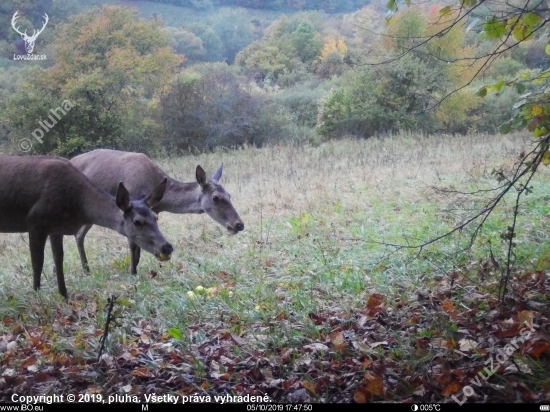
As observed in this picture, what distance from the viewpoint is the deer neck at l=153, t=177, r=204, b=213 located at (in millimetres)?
7961

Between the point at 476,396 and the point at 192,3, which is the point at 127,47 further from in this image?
the point at 476,396

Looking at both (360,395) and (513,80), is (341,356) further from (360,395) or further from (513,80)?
(513,80)

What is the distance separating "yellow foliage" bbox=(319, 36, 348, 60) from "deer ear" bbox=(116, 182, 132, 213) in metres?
28.3

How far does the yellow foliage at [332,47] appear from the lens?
1296 inches

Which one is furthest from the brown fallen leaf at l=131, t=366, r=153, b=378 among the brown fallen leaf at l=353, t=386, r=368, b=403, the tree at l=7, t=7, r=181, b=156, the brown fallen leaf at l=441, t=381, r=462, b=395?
the tree at l=7, t=7, r=181, b=156

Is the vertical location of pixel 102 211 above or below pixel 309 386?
below

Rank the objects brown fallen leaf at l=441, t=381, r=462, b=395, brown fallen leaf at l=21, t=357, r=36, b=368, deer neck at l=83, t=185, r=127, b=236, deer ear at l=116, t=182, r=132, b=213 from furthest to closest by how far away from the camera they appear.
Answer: deer neck at l=83, t=185, r=127, b=236, deer ear at l=116, t=182, r=132, b=213, brown fallen leaf at l=21, t=357, r=36, b=368, brown fallen leaf at l=441, t=381, r=462, b=395

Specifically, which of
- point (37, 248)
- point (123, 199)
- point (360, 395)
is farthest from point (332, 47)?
point (360, 395)

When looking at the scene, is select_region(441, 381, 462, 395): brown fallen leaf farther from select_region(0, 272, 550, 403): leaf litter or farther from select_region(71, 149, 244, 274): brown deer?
select_region(71, 149, 244, 274): brown deer

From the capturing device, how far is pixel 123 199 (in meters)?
6.12

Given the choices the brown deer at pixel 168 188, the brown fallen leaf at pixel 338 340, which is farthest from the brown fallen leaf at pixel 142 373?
the brown deer at pixel 168 188

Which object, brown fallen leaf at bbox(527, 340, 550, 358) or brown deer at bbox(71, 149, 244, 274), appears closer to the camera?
A: brown fallen leaf at bbox(527, 340, 550, 358)

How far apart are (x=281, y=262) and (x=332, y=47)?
2858 cm

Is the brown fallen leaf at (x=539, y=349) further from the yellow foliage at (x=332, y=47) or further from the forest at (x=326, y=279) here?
the yellow foliage at (x=332, y=47)
